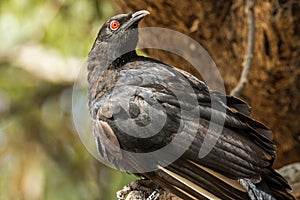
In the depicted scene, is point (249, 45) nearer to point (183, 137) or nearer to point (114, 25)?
point (114, 25)

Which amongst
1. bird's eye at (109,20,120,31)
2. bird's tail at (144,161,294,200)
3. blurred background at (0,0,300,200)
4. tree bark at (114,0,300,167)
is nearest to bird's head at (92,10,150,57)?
bird's eye at (109,20,120,31)

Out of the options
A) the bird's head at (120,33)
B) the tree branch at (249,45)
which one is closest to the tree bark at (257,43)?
the tree branch at (249,45)

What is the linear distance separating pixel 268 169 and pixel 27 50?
13.9 ft

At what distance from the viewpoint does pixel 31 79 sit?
24.7ft

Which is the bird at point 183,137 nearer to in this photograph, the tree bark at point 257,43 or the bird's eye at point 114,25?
the bird's eye at point 114,25

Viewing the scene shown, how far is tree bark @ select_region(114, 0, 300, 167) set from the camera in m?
4.72

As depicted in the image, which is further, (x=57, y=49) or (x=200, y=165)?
(x=57, y=49)

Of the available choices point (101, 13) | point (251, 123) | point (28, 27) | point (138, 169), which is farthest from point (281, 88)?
point (28, 27)

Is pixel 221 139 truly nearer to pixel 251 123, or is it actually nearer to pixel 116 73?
pixel 251 123

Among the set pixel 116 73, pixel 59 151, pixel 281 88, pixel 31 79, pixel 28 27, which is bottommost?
pixel 59 151

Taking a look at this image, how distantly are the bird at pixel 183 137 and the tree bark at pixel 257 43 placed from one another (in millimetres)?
1043

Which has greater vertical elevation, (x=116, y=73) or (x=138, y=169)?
(x=116, y=73)

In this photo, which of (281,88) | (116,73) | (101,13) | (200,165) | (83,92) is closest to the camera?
(200,165)

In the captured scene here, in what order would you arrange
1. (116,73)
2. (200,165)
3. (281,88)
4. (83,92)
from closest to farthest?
(200,165) < (116,73) < (281,88) < (83,92)
